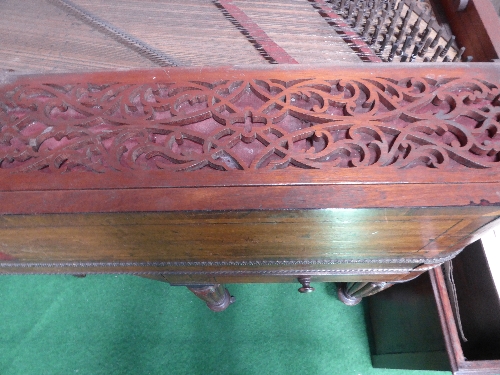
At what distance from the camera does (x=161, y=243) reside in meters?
1.08

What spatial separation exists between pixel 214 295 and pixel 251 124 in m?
1.00

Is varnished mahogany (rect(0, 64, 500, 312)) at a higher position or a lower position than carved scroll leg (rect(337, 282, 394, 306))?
higher

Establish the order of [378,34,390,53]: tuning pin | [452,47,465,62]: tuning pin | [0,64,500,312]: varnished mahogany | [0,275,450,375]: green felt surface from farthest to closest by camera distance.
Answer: [0,275,450,375]: green felt surface → [378,34,390,53]: tuning pin → [452,47,465,62]: tuning pin → [0,64,500,312]: varnished mahogany

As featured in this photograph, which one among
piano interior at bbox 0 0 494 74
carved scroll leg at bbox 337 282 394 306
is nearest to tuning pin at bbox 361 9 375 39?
piano interior at bbox 0 0 494 74

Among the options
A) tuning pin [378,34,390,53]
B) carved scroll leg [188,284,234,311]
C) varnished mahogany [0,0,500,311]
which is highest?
tuning pin [378,34,390,53]

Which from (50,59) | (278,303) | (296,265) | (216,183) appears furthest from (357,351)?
(50,59)

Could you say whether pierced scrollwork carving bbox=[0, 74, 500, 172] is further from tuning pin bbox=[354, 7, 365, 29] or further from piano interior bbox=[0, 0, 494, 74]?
tuning pin bbox=[354, 7, 365, 29]

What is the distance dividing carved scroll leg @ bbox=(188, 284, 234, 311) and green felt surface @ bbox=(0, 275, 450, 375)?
0.38ft

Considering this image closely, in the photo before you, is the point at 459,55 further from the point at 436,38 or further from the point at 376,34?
the point at 376,34

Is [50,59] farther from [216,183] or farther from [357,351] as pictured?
[357,351]

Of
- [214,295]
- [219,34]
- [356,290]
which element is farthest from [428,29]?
[214,295]

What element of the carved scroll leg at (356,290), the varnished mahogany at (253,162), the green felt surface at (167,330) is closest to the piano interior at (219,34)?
the varnished mahogany at (253,162)

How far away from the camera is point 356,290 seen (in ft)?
5.75

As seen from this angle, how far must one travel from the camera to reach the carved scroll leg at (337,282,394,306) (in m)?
1.57
